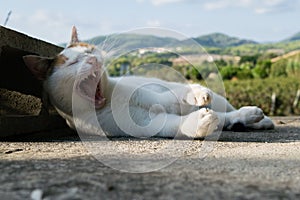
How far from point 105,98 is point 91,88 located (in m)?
0.10

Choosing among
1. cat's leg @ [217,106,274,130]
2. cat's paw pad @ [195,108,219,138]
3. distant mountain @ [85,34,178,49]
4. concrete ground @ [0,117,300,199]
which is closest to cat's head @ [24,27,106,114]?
distant mountain @ [85,34,178,49]

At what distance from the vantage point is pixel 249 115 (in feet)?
7.50

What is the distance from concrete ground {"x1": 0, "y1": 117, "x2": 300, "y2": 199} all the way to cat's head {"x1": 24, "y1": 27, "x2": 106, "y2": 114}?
1.17ft

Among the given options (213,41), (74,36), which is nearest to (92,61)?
(74,36)

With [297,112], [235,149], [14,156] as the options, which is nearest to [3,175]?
[14,156]

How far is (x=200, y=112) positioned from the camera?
169 cm

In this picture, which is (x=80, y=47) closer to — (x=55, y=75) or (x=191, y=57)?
(x=55, y=75)

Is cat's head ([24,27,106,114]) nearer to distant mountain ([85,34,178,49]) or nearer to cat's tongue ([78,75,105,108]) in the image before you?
cat's tongue ([78,75,105,108])

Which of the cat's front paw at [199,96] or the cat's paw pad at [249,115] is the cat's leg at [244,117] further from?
the cat's front paw at [199,96]

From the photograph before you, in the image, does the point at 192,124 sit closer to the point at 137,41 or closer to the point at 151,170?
the point at 137,41

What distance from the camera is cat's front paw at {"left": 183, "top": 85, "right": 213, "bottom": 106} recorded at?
183cm

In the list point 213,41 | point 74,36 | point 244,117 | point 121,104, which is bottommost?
point 121,104

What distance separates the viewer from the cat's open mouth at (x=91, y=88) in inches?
78.7

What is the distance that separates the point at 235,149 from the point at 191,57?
2.10 feet
